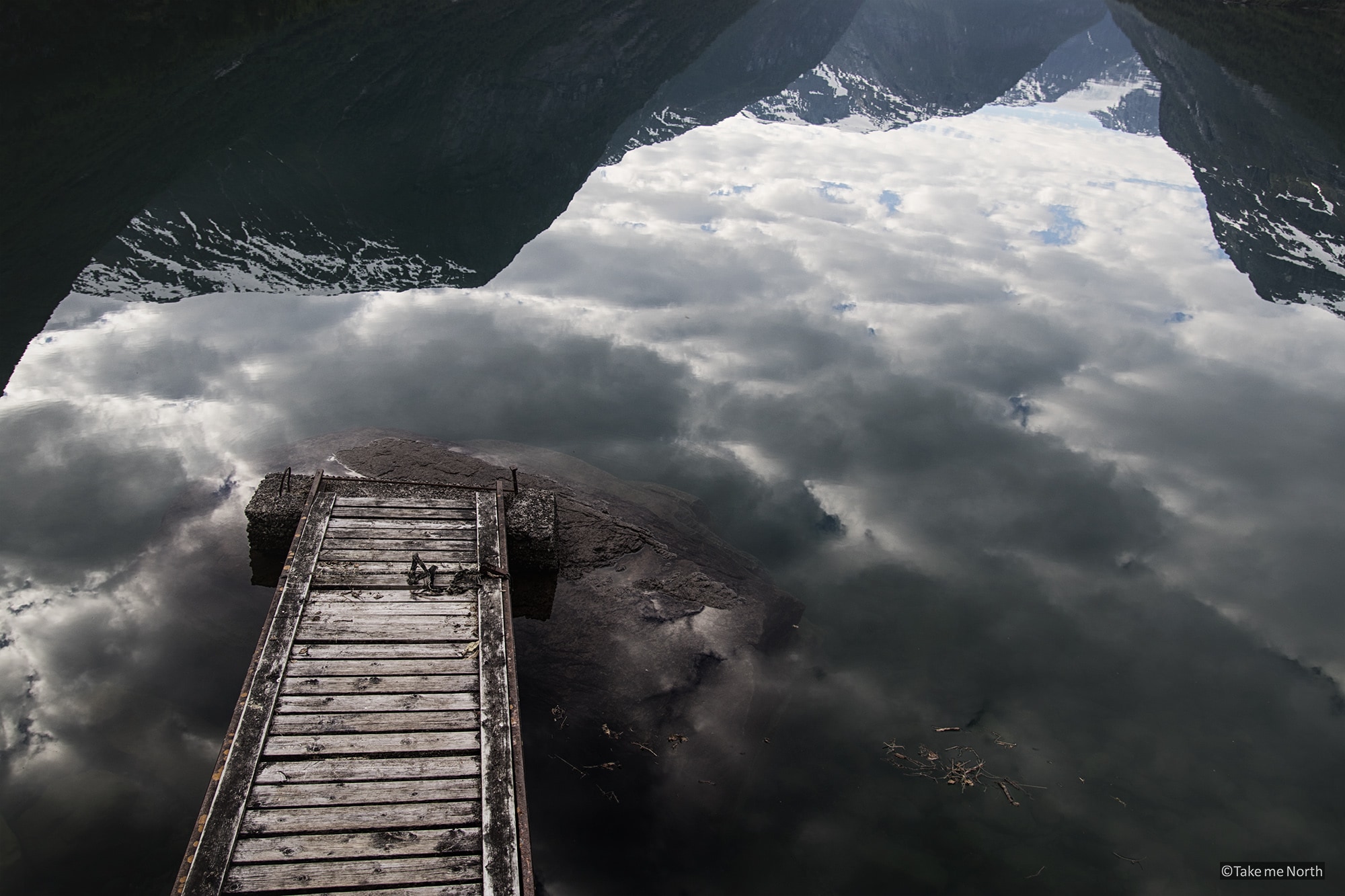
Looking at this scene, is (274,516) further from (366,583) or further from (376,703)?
(376,703)

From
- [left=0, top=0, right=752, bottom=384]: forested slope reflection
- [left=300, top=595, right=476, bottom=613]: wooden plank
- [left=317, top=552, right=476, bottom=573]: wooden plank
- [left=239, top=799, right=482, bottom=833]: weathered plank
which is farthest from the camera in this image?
[left=0, top=0, right=752, bottom=384]: forested slope reflection

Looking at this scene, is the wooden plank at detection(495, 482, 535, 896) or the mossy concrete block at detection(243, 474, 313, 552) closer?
the wooden plank at detection(495, 482, 535, 896)

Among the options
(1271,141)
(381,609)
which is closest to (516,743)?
(381,609)

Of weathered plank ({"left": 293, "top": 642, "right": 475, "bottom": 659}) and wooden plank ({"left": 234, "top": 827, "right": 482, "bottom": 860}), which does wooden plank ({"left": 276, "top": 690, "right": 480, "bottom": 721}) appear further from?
wooden plank ({"left": 234, "top": 827, "right": 482, "bottom": 860})

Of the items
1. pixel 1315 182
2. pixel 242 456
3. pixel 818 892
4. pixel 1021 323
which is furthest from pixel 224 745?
pixel 1315 182

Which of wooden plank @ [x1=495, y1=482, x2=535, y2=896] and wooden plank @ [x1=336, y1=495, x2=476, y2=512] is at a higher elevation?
wooden plank @ [x1=495, y1=482, x2=535, y2=896]

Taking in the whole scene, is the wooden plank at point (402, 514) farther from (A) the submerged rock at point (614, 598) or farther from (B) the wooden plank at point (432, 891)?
(B) the wooden plank at point (432, 891)

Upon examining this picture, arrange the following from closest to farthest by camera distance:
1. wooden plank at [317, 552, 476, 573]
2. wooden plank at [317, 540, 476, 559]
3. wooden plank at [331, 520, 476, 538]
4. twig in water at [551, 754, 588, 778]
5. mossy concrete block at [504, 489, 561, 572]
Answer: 1. twig in water at [551, 754, 588, 778]
2. wooden plank at [317, 552, 476, 573]
3. wooden plank at [317, 540, 476, 559]
4. wooden plank at [331, 520, 476, 538]
5. mossy concrete block at [504, 489, 561, 572]

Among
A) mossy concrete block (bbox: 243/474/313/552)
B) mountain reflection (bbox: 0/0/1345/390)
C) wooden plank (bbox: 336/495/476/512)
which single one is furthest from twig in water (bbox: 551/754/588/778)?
mountain reflection (bbox: 0/0/1345/390)
